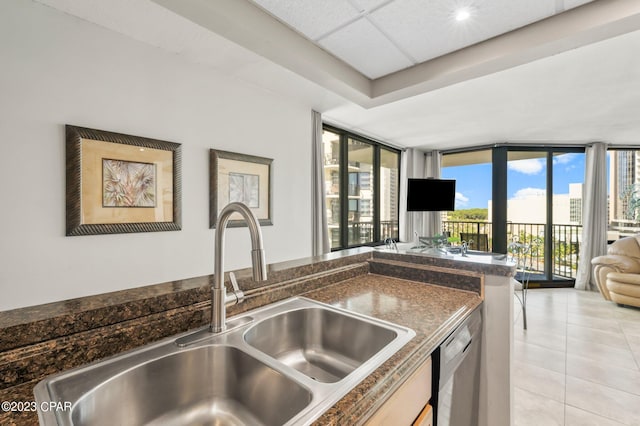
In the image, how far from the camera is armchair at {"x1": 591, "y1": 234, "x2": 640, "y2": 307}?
3.59 metres

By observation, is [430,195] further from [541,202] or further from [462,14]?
[462,14]

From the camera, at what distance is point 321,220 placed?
127 inches

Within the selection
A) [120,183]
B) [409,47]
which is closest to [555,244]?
[409,47]

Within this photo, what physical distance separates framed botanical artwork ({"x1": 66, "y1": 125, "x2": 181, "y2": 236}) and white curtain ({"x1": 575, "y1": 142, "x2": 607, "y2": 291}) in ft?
19.6

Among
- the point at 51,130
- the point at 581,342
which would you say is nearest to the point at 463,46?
the point at 51,130

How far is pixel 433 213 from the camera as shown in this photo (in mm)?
5453

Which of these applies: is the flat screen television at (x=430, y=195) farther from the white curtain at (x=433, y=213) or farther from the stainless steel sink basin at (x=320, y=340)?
the stainless steel sink basin at (x=320, y=340)

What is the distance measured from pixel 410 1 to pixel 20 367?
2.12m

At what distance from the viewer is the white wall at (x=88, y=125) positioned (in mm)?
1459

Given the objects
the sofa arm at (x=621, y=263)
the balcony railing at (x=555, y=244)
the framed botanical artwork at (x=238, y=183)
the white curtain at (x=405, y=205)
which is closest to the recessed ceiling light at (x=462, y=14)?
the framed botanical artwork at (x=238, y=183)

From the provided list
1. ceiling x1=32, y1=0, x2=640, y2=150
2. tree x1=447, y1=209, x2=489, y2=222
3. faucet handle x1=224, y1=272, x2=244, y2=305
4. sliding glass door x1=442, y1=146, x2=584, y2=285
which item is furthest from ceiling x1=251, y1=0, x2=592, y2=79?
tree x1=447, y1=209, x2=489, y2=222

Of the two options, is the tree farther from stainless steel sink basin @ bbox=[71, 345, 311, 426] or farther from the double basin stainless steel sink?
stainless steel sink basin @ bbox=[71, 345, 311, 426]

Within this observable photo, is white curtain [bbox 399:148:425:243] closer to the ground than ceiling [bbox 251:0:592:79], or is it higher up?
closer to the ground

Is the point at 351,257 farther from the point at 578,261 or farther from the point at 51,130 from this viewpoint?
the point at 578,261
